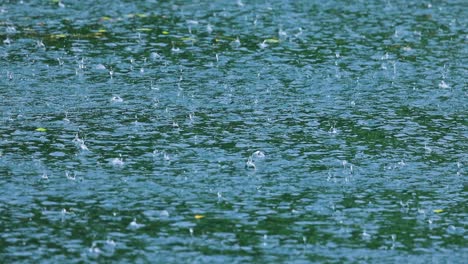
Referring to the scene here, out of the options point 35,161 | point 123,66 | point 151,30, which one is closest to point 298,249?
point 35,161

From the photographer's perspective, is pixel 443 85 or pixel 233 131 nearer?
pixel 233 131

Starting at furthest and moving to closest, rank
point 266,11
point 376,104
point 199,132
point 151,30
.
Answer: point 266,11
point 151,30
point 376,104
point 199,132

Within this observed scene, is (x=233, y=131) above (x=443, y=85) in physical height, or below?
below

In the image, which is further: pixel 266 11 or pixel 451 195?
pixel 266 11

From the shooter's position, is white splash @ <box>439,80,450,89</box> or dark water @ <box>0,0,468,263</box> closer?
dark water @ <box>0,0,468,263</box>

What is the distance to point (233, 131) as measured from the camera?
1512 cm

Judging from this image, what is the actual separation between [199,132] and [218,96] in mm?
1916

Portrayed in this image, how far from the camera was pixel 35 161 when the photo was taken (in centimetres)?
1366

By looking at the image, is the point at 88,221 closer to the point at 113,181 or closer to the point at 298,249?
the point at 113,181

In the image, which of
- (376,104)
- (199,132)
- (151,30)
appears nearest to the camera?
→ (199,132)

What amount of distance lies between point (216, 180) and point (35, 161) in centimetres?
243

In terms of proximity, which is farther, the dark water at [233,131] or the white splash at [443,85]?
the white splash at [443,85]

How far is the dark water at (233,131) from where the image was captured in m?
11.3

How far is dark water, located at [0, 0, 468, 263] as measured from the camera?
11.3m
